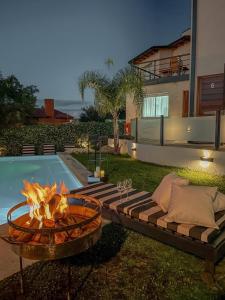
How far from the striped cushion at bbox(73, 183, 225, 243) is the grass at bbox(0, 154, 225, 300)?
1.69ft

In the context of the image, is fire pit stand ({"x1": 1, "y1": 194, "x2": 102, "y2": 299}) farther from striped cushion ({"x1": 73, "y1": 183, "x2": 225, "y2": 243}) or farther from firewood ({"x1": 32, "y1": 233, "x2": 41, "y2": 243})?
striped cushion ({"x1": 73, "y1": 183, "x2": 225, "y2": 243})

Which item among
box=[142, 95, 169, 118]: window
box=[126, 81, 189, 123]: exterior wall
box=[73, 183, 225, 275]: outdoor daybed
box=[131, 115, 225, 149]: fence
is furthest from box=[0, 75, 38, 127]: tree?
box=[73, 183, 225, 275]: outdoor daybed

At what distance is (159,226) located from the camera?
12.7 ft

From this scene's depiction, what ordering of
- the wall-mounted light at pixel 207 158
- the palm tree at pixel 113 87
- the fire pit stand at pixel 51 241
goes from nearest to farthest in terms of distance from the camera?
1. the fire pit stand at pixel 51 241
2. the wall-mounted light at pixel 207 158
3. the palm tree at pixel 113 87

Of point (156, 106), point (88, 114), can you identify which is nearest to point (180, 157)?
point (156, 106)

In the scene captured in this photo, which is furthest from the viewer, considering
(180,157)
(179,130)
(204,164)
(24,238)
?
(179,130)

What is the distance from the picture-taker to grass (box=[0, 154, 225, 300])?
120 inches

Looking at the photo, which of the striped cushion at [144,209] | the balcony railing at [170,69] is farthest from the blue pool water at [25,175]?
the balcony railing at [170,69]

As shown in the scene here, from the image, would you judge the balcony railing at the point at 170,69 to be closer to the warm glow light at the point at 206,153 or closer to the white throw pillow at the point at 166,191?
the warm glow light at the point at 206,153

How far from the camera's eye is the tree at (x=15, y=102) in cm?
2178

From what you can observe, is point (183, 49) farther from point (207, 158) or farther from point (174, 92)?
point (207, 158)

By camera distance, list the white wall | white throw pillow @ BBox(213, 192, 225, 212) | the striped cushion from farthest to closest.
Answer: the white wall, white throw pillow @ BBox(213, 192, 225, 212), the striped cushion

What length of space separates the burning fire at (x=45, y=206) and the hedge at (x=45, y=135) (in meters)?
15.6

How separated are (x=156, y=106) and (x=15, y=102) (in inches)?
654
